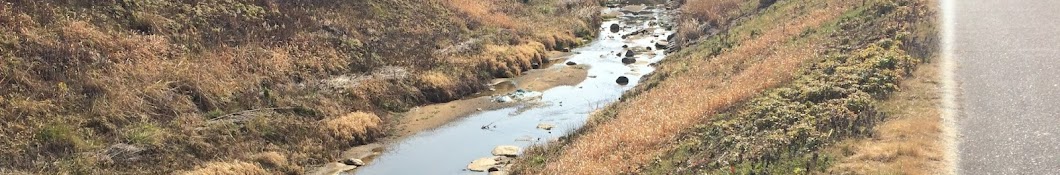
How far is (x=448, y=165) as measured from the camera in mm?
20703

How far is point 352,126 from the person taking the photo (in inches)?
920

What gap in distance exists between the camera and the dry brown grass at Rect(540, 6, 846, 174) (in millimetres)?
16125

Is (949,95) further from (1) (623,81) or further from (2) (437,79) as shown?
(2) (437,79)

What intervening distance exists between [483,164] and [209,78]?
9.19 metres

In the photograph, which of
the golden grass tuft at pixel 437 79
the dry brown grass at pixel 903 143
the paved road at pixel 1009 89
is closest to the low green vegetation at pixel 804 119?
the dry brown grass at pixel 903 143

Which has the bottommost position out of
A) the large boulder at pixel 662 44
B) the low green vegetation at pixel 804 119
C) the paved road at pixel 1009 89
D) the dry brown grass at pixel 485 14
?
the large boulder at pixel 662 44

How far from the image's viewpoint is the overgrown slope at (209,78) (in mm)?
18656

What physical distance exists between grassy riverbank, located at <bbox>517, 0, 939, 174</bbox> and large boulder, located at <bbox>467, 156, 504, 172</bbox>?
3.27ft

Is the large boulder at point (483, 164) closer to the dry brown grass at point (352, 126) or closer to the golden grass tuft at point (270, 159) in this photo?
the dry brown grass at point (352, 126)

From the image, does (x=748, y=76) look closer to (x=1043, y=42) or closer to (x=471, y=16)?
(x=1043, y=42)

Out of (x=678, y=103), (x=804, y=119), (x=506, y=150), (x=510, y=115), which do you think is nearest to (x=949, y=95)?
(x=804, y=119)

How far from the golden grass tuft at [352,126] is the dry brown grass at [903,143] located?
1391cm

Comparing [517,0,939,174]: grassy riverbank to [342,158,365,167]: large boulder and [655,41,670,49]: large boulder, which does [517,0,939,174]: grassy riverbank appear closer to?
[342,158,365,167]: large boulder

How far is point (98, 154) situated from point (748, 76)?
15.4 meters
